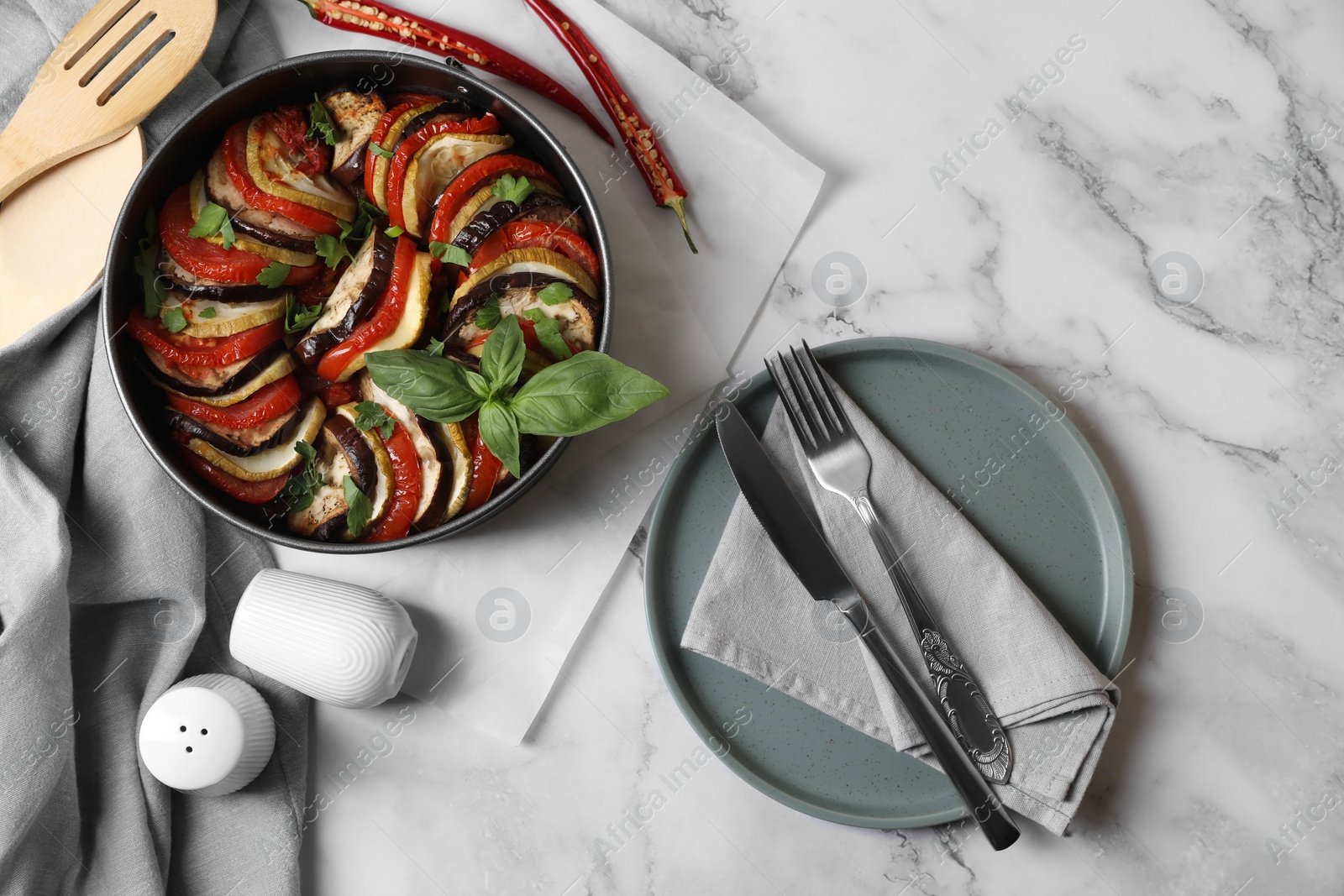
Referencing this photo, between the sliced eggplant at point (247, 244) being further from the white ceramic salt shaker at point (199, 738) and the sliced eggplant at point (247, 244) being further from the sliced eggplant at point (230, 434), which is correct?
the white ceramic salt shaker at point (199, 738)

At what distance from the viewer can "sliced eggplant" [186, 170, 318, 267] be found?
125cm

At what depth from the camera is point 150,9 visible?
143 centimetres

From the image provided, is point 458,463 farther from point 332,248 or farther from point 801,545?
point 801,545

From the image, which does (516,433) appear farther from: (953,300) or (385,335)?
(953,300)

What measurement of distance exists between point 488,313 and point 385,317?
160 mm

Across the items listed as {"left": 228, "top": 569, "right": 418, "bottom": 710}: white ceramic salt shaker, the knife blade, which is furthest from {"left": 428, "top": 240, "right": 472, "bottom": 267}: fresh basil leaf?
{"left": 228, "top": 569, "right": 418, "bottom": 710}: white ceramic salt shaker

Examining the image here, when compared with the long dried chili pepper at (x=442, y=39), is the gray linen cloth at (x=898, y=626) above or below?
below

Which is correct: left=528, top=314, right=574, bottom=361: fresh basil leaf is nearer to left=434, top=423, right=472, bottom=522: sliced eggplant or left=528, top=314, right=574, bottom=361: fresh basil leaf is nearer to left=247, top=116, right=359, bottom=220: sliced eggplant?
left=434, top=423, right=472, bottom=522: sliced eggplant

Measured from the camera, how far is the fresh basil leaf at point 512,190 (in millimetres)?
1270

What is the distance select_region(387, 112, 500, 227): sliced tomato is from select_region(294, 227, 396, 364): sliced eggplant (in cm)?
5

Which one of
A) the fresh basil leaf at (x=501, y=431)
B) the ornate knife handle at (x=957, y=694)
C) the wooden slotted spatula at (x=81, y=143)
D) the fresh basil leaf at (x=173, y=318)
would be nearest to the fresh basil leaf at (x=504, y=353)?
the fresh basil leaf at (x=501, y=431)

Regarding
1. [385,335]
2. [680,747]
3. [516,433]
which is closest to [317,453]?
[385,335]

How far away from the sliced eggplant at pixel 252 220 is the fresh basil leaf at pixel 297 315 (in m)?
0.09

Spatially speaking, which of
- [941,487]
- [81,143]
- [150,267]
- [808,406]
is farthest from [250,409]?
[941,487]
